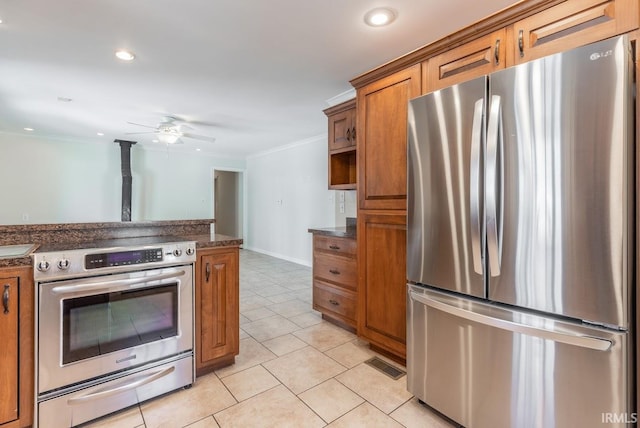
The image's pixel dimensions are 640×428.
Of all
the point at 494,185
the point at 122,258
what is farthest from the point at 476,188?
the point at 122,258

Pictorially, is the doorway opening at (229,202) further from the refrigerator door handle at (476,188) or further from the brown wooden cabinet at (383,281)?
the refrigerator door handle at (476,188)

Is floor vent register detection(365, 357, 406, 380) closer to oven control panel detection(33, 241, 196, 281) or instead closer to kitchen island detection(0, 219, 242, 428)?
kitchen island detection(0, 219, 242, 428)

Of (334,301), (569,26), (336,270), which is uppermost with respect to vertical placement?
(569,26)

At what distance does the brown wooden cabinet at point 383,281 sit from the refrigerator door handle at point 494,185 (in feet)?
2.33

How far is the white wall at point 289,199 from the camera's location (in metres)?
5.33

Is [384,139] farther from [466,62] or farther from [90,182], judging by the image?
[90,182]

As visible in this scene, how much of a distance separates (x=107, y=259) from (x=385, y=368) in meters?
1.94

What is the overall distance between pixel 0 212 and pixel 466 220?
726 centimetres

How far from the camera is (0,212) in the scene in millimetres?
5160

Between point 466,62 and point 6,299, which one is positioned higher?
point 466,62

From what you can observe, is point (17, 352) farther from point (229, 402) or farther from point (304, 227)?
point (304, 227)

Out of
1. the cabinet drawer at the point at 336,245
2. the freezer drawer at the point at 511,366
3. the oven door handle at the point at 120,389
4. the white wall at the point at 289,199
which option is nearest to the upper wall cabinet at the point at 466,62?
the freezer drawer at the point at 511,366

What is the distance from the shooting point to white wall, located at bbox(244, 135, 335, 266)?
5332 mm

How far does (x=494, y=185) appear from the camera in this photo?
1.39 m
